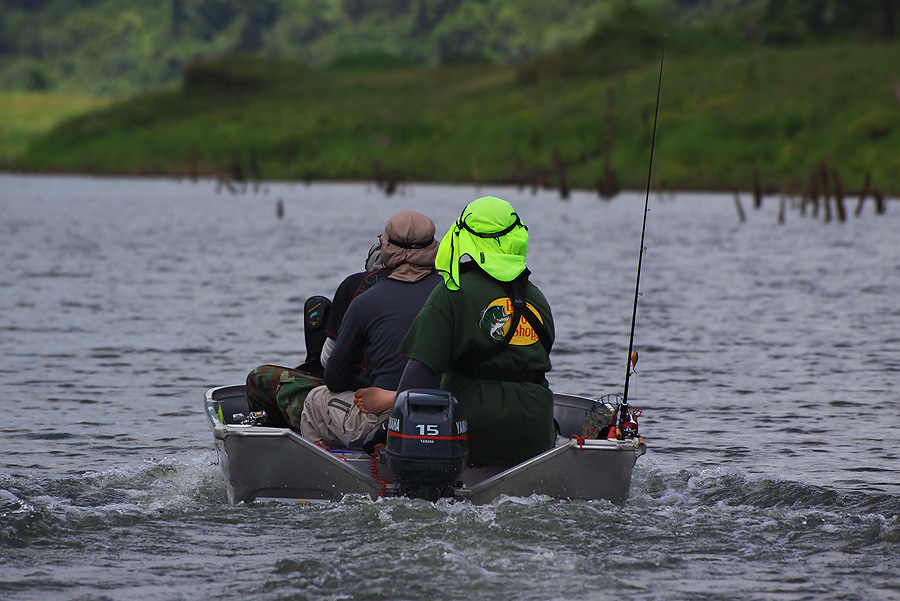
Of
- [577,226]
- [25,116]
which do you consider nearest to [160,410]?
[577,226]

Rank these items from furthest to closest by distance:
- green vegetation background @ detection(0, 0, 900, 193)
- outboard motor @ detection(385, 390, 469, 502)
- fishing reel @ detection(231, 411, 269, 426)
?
green vegetation background @ detection(0, 0, 900, 193) < fishing reel @ detection(231, 411, 269, 426) < outboard motor @ detection(385, 390, 469, 502)

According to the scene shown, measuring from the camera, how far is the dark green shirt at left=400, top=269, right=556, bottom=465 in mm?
7129

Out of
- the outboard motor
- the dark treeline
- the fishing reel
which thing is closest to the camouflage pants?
the fishing reel

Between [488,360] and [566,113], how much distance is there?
78436 mm

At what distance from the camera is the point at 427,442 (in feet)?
23.0

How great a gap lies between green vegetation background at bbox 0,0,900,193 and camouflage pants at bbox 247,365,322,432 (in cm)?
3298

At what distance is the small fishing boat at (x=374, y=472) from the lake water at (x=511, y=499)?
9cm

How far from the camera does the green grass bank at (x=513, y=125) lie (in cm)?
6519

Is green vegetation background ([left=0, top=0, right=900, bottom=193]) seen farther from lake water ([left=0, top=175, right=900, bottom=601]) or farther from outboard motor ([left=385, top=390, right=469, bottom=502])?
outboard motor ([left=385, top=390, right=469, bottom=502])

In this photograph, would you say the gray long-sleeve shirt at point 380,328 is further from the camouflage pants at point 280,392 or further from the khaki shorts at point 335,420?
the camouflage pants at point 280,392

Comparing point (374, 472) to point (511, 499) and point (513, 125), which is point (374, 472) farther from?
point (513, 125)

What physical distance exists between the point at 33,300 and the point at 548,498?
1505 cm

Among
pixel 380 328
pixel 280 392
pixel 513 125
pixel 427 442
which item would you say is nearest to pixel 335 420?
pixel 280 392

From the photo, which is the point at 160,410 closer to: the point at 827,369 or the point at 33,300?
the point at 827,369
